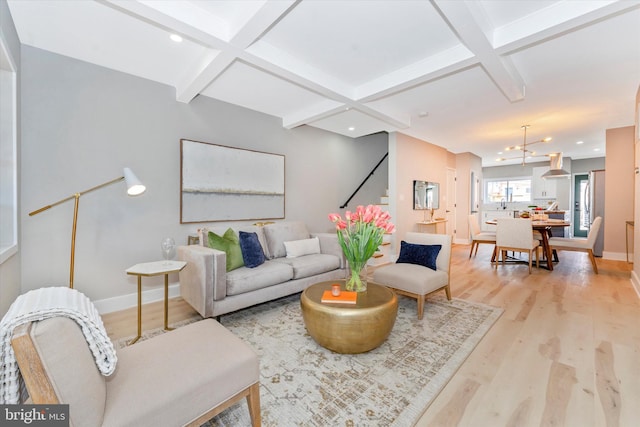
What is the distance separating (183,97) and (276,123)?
146 cm

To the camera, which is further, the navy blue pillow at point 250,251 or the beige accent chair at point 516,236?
the beige accent chair at point 516,236

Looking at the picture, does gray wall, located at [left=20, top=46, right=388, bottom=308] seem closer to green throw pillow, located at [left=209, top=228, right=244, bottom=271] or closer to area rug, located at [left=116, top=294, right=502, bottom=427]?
green throw pillow, located at [left=209, top=228, right=244, bottom=271]

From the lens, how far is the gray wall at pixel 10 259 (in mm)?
1859

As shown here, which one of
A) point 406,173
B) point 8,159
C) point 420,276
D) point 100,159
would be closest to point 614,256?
point 406,173

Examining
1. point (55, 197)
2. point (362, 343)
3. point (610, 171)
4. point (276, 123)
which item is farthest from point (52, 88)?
point (610, 171)

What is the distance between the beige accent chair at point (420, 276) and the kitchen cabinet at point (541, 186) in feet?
27.3

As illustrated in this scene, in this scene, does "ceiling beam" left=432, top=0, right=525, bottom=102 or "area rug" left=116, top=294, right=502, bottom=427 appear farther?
"ceiling beam" left=432, top=0, right=525, bottom=102

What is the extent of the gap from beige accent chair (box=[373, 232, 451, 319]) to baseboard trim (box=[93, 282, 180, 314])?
2.44 meters

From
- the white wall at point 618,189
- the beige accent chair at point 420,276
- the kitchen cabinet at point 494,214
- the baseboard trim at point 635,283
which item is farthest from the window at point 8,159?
the kitchen cabinet at point 494,214

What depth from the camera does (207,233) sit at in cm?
300

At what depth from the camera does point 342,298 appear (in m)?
2.11

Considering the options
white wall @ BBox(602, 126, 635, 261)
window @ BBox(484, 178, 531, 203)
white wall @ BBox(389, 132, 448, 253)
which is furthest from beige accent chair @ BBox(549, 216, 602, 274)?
window @ BBox(484, 178, 531, 203)

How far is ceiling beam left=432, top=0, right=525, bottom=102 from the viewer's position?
1947mm

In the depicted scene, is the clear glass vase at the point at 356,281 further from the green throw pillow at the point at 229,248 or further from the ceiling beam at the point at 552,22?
the ceiling beam at the point at 552,22
